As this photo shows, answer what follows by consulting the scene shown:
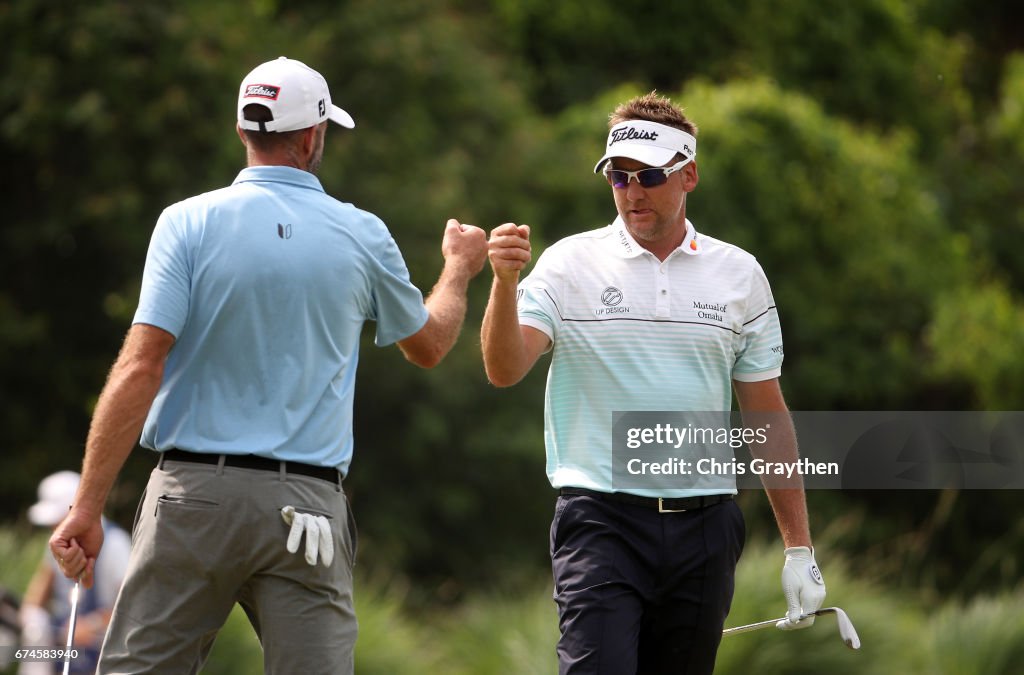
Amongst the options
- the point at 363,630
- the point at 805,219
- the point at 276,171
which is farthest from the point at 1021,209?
the point at 276,171

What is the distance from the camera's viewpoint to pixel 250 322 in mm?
4367

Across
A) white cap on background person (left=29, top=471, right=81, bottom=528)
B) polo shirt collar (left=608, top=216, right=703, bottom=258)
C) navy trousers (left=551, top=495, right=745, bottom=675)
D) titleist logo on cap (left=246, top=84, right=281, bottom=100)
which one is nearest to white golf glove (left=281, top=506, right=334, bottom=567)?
navy trousers (left=551, top=495, right=745, bottom=675)

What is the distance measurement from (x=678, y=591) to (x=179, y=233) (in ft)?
6.30

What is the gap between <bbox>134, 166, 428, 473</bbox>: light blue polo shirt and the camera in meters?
4.34

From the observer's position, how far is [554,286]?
16.8 feet

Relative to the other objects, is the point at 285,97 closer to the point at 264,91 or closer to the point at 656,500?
the point at 264,91

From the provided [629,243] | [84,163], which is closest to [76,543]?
[629,243]

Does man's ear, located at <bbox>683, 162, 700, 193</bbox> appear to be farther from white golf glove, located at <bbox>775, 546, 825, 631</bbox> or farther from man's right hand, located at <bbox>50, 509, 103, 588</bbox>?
man's right hand, located at <bbox>50, 509, 103, 588</bbox>

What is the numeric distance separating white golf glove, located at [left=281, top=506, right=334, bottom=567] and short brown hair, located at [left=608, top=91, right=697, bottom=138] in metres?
1.79

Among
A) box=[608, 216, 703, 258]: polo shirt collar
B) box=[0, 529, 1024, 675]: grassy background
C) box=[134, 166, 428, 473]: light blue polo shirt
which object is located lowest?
box=[0, 529, 1024, 675]: grassy background

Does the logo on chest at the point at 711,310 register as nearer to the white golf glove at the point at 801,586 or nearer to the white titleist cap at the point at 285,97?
the white golf glove at the point at 801,586

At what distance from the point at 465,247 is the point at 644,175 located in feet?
2.15

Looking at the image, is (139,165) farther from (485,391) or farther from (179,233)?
(179,233)

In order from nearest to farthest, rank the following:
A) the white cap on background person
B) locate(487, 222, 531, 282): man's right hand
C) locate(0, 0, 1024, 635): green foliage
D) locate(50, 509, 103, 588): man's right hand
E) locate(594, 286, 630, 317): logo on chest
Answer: locate(50, 509, 103, 588): man's right hand, locate(487, 222, 531, 282): man's right hand, locate(594, 286, 630, 317): logo on chest, the white cap on background person, locate(0, 0, 1024, 635): green foliage
